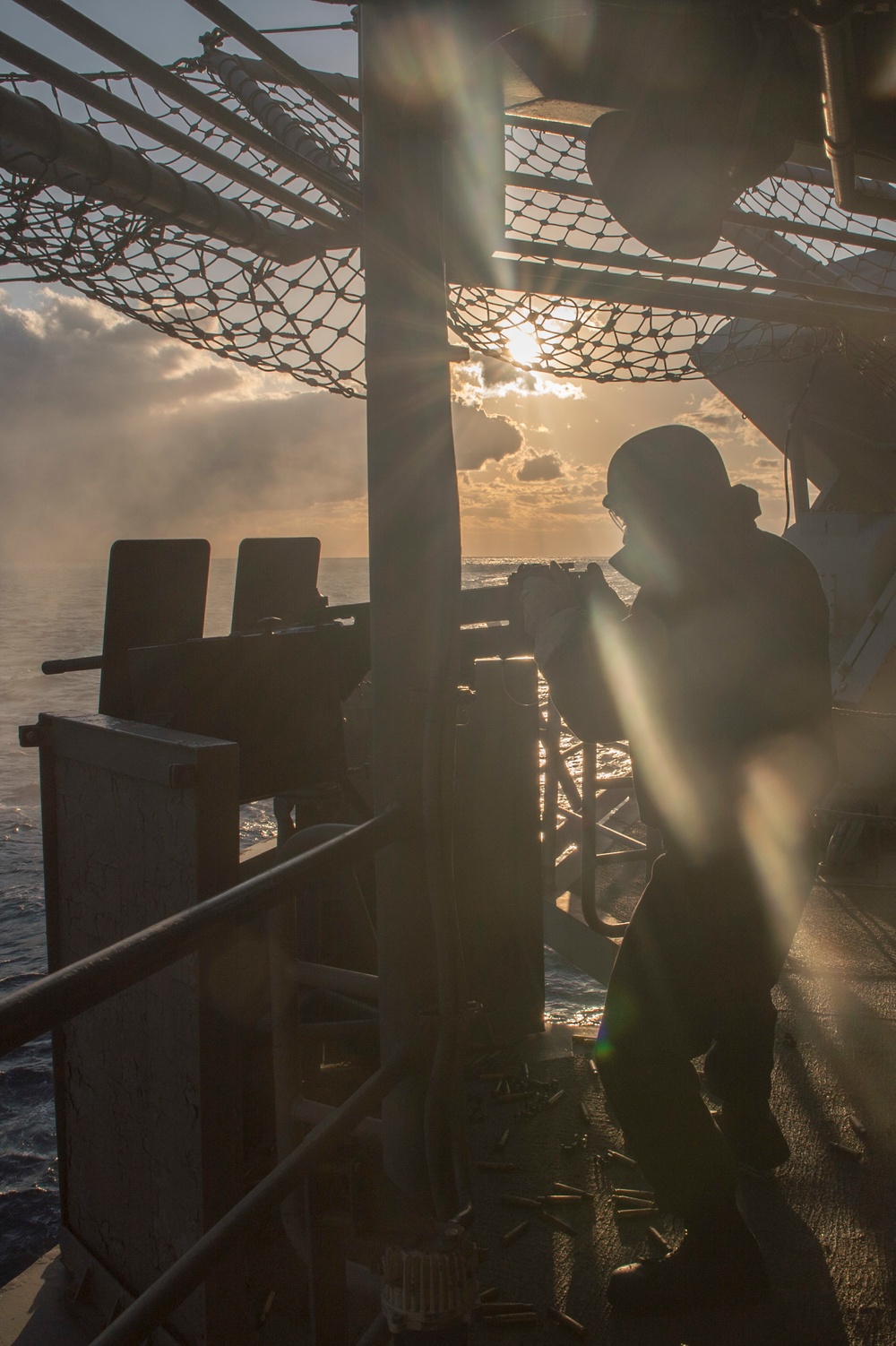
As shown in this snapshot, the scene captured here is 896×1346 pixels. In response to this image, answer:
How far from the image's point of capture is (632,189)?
2459 millimetres

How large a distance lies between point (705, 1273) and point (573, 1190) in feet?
2.00

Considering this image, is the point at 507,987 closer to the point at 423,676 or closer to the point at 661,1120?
the point at 661,1120

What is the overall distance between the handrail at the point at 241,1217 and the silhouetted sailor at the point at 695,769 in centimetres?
84

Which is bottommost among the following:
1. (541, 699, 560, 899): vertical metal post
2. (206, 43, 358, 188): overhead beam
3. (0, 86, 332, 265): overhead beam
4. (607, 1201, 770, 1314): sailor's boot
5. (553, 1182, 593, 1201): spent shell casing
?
(553, 1182, 593, 1201): spent shell casing

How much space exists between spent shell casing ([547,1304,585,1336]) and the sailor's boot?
0.12 m

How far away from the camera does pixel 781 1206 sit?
8.30 ft

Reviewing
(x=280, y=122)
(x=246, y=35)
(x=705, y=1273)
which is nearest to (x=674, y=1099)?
(x=705, y=1273)

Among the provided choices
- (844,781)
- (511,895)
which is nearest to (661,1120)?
(511,895)

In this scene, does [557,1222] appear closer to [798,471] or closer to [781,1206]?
[781,1206]

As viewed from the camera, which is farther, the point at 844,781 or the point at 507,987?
the point at 844,781

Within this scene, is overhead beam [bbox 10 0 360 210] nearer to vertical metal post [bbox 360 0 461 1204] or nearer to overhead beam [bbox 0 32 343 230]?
overhead beam [bbox 0 32 343 230]

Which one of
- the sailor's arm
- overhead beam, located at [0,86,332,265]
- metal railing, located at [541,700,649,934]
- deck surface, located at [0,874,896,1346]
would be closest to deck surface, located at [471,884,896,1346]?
deck surface, located at [0,874,896,1346]

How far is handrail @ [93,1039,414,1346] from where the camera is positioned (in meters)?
1.09

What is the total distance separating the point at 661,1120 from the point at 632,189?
240 cm
